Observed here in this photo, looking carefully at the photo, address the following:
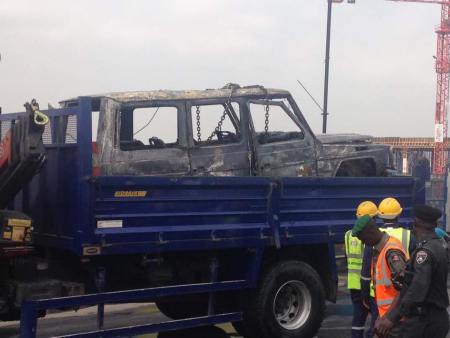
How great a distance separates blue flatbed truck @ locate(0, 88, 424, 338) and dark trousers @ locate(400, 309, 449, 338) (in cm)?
276

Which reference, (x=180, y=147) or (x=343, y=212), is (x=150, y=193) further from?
(x=343, y=212)

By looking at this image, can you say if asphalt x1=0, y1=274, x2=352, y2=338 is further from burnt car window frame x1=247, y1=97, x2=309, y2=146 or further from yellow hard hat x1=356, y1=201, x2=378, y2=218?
burnt car window frame x1=247, y1=97, x2=309, y2=146

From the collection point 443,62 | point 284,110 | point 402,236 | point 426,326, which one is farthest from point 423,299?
point 443,62

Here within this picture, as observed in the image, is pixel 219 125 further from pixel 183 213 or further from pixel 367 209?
pixel 367 209

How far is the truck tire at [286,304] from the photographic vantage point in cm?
781

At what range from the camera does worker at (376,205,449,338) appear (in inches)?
186

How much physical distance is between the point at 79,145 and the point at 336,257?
11.1 feet

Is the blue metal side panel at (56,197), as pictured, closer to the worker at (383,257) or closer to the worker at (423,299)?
the worker at (383,257)

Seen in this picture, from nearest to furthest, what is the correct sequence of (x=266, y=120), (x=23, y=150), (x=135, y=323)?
(x=23, y=150) < (x=266, y=120) < (x=135, y=323)

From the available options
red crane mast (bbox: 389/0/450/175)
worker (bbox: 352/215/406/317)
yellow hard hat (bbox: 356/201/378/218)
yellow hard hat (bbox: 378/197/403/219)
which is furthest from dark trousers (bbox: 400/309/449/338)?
red crane mast (bbox: 389/0/450/175)

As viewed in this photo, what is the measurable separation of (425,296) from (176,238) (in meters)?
2.92

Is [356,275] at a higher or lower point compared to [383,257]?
lower

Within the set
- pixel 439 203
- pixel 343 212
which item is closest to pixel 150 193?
pixel 343 212

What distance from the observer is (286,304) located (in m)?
8.17
